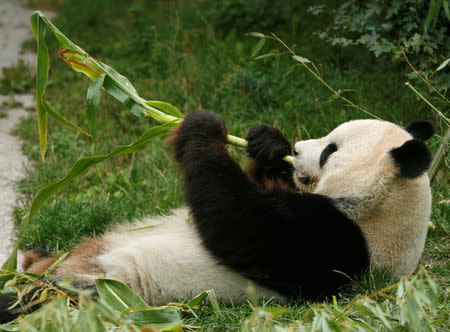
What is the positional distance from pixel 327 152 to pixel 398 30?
8.56 feet

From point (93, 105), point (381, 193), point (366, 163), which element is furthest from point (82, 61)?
point (381, 193)

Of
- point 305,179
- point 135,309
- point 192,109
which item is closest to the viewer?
point 135,309

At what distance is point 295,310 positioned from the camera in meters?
2.83

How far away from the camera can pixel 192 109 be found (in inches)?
236

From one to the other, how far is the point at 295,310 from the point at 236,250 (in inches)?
16.8

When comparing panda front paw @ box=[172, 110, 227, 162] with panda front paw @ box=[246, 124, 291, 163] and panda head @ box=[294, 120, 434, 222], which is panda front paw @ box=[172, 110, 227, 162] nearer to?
panda front paw @ box=[246, 124, 291, 163]

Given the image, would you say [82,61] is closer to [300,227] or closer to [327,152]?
[327,152]

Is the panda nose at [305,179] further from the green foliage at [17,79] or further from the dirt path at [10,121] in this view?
the green foliage at [17,79]

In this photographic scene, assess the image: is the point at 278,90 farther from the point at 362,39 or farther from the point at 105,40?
the point at 105,40

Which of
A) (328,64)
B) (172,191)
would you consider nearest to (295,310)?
(172,191)

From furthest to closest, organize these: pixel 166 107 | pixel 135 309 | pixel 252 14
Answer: pixel 252 14 < pixel 166 107 < pixel 135 309

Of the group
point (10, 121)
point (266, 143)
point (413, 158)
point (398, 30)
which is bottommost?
point (10, 121)

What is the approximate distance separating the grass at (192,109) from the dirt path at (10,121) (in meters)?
0.12

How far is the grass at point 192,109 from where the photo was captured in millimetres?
4254
